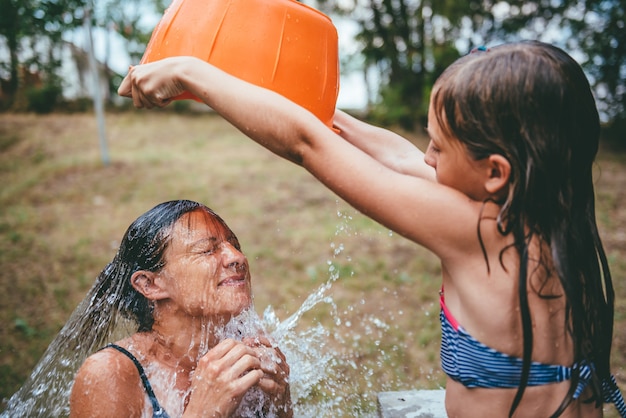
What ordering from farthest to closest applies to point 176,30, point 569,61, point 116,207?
point 116,207 → point 176,30 → point 569,61

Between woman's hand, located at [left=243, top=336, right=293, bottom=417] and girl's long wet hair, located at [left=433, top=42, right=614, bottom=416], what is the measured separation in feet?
3.06

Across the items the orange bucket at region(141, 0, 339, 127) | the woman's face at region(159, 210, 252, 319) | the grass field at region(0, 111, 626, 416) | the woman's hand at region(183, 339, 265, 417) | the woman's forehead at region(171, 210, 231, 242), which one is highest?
the orange bucket at region(141, 0, 339, 127)

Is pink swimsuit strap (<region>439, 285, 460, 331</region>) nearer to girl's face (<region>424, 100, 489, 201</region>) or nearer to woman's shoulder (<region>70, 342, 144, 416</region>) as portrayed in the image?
girl's face (<region>424, 100, 489, 201</region>)

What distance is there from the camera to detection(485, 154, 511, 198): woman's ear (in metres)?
1.36

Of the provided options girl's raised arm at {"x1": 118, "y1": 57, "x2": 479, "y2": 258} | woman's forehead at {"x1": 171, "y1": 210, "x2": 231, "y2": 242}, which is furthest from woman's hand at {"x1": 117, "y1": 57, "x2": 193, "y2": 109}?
woman's forehead at {"x1": 171, "y1": 210, "x2": 231, "y2": 242}

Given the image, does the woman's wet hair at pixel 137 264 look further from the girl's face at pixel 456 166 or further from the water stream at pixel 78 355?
the girl's face at pixel 456 166

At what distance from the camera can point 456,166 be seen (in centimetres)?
146

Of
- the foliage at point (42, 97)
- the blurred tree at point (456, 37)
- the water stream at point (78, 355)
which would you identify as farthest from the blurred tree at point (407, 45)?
the water stream at point (78, 355)

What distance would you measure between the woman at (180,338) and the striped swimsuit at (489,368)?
2.37 ft

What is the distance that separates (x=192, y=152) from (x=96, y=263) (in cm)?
522

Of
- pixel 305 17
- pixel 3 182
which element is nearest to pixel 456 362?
pixel 305 17

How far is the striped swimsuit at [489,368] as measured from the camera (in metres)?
1.49

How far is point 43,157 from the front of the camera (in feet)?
35.3

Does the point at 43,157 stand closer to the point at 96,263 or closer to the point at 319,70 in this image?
the point at 96,263
